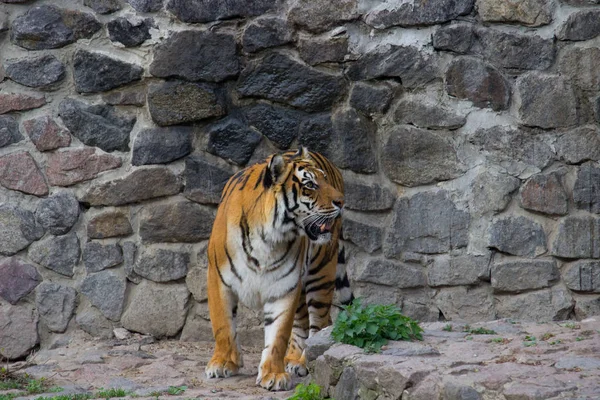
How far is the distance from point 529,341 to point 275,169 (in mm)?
1813

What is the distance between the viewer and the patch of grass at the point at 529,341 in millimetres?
4566

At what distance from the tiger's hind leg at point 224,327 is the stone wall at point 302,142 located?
0.75m

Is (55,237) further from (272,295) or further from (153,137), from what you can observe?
(272,295)

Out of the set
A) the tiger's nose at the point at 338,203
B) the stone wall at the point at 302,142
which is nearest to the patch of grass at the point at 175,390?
the stone wall at the point at 302,142

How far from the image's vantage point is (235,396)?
5.28 m

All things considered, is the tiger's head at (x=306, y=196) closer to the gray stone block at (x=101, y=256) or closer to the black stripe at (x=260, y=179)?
the black stripe at (x=260, y=179)

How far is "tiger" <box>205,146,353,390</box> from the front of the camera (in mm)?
5691

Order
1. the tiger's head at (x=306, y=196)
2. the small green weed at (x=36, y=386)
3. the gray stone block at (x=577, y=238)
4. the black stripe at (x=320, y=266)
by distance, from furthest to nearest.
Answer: the black stripe at (x=320, y=266) → the gray stone block at (x=577, y=238) → the tiger's head at (x=306, y=196) → the small green weed at (x=36, y=386)

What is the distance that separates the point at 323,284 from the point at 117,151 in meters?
1.70

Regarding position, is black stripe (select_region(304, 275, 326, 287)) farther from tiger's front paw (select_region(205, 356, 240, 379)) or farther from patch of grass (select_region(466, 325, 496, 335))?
patch of grass (select_region(466, 325, 496, 335))

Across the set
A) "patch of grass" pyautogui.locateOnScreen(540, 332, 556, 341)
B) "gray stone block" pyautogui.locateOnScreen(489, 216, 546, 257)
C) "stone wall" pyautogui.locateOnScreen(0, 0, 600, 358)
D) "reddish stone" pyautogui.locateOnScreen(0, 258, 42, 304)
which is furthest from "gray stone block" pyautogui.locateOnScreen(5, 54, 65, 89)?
"patch of grass" pyautogui.locateOnScreen(540, 332, 556, 341)

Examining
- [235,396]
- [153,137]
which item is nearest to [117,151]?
[153,137]

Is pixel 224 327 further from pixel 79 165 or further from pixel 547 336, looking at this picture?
pixel 547 336

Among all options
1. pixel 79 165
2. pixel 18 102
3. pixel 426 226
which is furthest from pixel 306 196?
pixel 18 102
